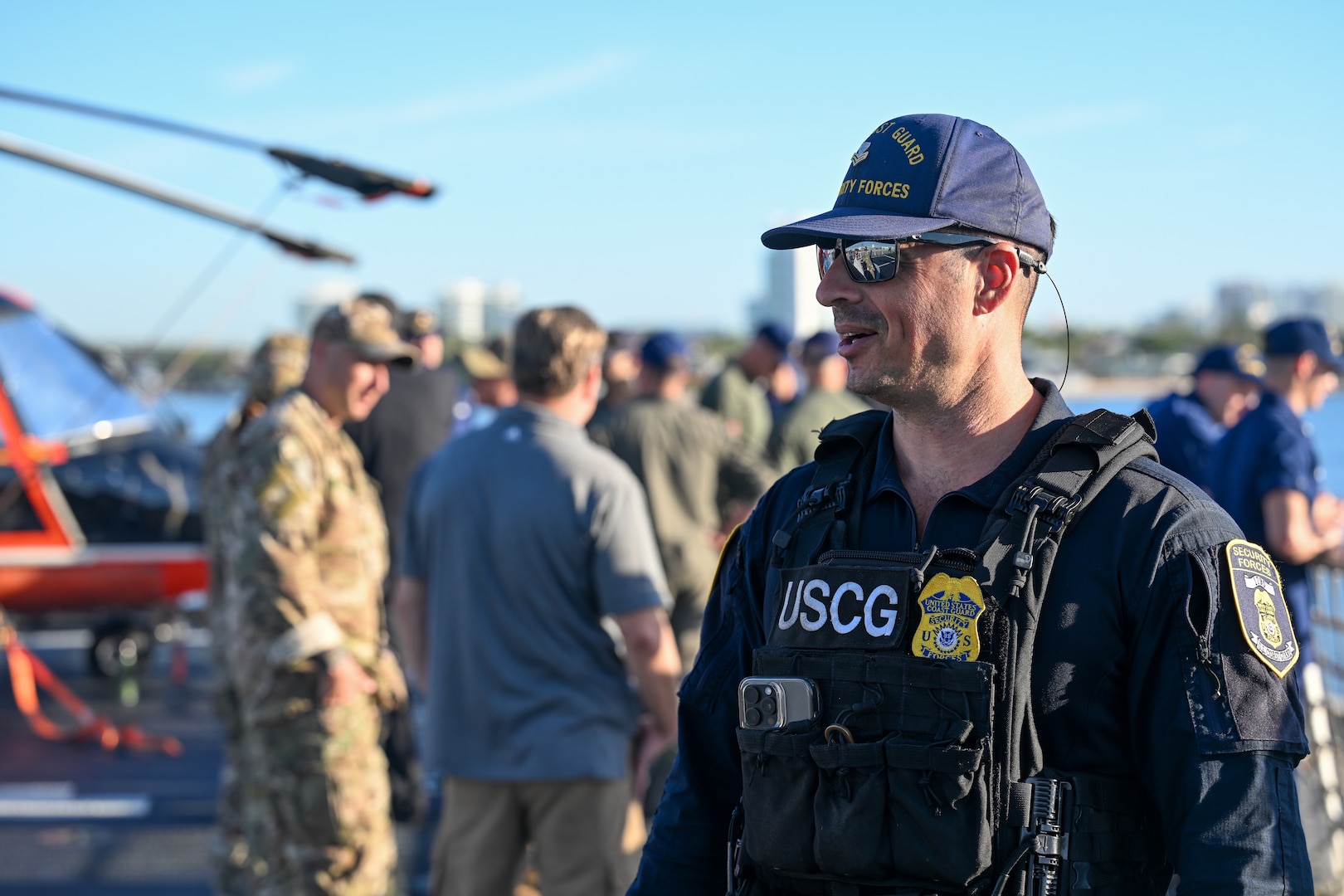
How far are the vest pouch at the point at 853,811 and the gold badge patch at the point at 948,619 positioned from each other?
0.52 feet

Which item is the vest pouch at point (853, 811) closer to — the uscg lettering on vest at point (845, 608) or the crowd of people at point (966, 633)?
the crowd of people at point (966, 633)

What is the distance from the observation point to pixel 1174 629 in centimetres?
173

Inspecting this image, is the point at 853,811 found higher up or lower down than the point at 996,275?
lower down

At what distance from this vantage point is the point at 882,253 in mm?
1976

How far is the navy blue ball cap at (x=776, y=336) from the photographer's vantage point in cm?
948

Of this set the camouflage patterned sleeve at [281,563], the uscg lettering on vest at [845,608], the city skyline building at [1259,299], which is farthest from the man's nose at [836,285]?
the city skyline building at [1259,299]

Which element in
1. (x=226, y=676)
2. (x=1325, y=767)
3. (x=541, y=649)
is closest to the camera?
(x=541, y=649)

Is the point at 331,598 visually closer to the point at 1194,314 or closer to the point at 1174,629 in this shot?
the point at 1174,629

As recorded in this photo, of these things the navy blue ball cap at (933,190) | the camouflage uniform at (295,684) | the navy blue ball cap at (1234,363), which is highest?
the navy blue ball cap at (933,190)

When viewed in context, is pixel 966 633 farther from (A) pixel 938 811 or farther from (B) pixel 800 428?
(B) pixel 800 428

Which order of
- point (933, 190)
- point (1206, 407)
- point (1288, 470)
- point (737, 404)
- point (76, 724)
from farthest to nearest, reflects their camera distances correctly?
point (737, 404) < point (76, 724) < point (1206, 407) < point (1288, 470) < point (933, 190)

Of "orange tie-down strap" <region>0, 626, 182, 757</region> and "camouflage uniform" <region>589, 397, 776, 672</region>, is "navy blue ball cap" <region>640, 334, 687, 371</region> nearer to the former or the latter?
"camouflage uniform" <region>589, 397, 776, 672</region>

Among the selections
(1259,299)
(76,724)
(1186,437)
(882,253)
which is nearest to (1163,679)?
(882,253)

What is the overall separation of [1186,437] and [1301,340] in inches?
25.6
